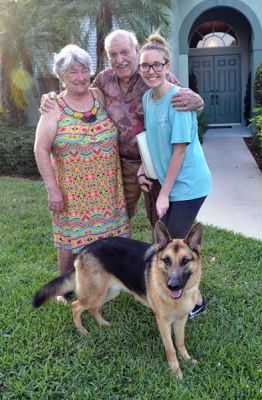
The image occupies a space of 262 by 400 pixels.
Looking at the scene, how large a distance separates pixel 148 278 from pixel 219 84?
14.5 m

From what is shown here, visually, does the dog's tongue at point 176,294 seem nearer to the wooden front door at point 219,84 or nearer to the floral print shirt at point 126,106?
the floral print shirt at point 126,106

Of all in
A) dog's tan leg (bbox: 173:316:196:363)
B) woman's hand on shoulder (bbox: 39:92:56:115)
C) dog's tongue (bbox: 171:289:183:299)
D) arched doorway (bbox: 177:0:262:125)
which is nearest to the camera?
dog's tongue (bbox: 171:289:183:299)

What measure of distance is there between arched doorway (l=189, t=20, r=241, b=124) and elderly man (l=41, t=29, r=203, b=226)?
1277 cm

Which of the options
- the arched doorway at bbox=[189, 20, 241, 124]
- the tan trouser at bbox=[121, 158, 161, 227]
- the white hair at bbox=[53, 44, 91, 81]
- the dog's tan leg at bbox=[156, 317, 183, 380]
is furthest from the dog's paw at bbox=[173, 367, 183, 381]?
the arched doorway at bbox=[189, 20, 241, 124]

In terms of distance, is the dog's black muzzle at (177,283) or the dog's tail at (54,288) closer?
the dog's black muzzle at (177,283)

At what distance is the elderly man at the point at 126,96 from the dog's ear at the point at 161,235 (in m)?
0.83

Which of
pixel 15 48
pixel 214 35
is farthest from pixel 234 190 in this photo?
pixel 214 35

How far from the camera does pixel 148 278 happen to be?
9.89 ft

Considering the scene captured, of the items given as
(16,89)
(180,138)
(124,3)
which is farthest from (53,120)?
(16,89)

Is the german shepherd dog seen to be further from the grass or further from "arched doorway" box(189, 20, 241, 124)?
"arched doorway" box(189, 20, 241, 124)

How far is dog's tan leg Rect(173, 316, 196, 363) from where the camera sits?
301cm

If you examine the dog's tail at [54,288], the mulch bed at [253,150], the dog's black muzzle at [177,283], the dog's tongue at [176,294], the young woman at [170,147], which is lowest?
the mulch bed at [253,150]

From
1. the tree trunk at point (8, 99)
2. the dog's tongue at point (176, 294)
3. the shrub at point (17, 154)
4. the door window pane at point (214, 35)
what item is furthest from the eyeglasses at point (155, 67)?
the door window pane at point (214, 35)

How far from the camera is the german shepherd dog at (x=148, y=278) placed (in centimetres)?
271
